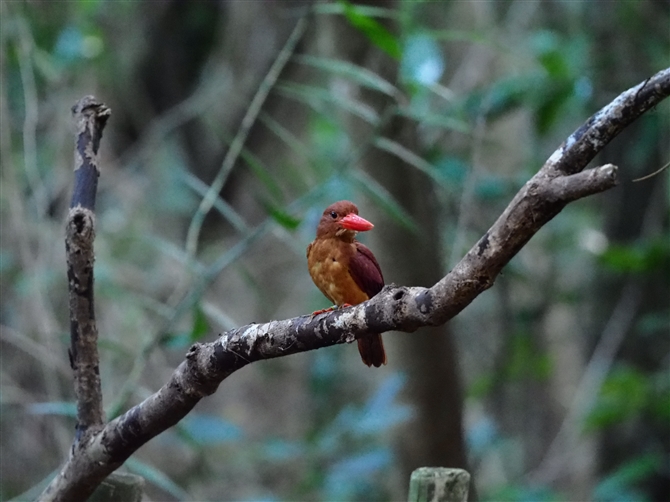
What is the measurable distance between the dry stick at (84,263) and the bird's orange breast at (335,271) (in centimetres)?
42

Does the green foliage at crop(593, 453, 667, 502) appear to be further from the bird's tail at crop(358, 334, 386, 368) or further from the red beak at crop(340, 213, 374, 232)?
the red beak at crop(340, 213, 374, 232)

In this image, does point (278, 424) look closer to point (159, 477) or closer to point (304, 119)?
point (304, 119)

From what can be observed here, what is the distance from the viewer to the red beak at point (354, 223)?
1500 millimetres

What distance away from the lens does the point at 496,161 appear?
5898 mm

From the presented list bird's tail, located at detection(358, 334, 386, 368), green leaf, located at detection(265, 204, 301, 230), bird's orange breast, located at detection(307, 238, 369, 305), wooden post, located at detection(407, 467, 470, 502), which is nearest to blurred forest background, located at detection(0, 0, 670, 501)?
green leaf, located at detection(265, 204, 301, 230)

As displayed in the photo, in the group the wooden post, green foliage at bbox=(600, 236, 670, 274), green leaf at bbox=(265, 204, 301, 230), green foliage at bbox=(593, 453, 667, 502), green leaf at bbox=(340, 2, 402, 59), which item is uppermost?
green foliage at bbox=(600, 236, 670, 274)

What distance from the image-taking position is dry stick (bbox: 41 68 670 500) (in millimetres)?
865

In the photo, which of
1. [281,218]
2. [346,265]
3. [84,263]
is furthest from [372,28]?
[84,263]

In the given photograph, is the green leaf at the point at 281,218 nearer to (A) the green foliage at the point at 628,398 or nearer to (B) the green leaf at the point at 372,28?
(B) the green leaf at the point at 372,28

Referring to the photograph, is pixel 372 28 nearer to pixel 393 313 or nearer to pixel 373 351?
pixel 373 351

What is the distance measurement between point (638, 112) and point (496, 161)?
5.10m

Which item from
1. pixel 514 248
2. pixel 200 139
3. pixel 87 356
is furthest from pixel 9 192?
pixel 514 248

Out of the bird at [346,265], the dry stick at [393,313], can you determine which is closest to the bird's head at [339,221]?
the bird at [346,265]

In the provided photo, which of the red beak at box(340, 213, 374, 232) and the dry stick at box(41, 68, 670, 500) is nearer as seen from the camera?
the dry stick at box(41, 68, 670, 500)
